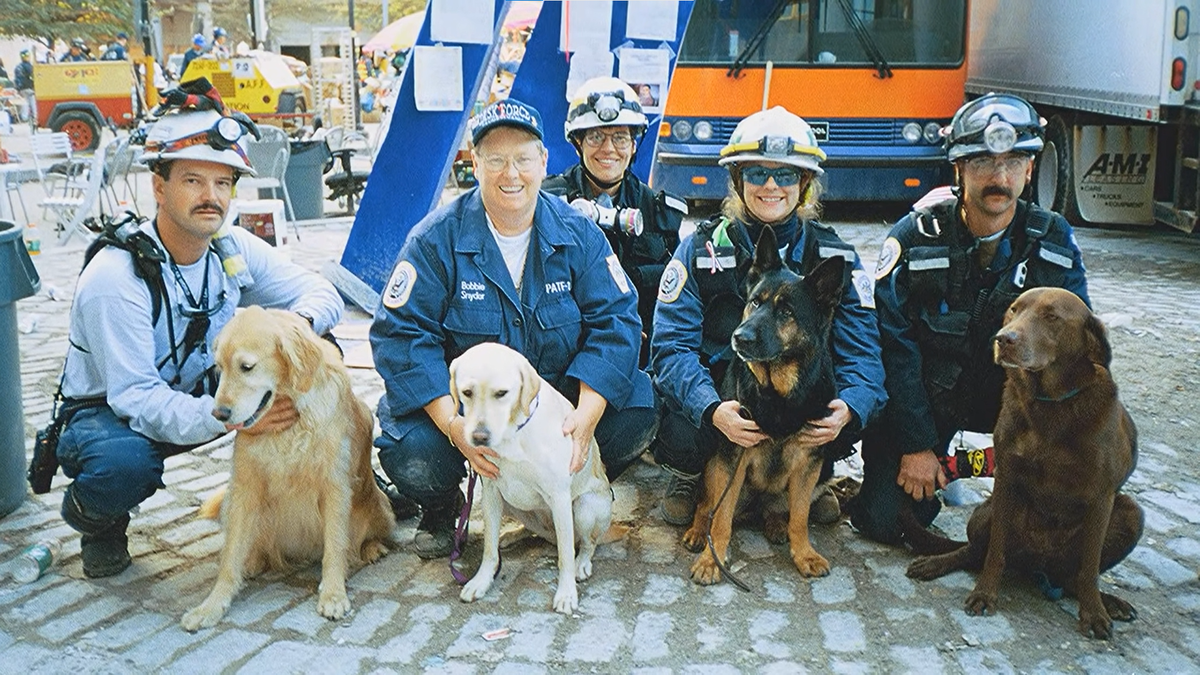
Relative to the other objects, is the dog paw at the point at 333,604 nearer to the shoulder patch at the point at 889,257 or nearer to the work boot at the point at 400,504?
the work boot at the point at 400,504

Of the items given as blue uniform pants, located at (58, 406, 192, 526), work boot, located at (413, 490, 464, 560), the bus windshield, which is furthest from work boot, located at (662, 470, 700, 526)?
the bus windshield

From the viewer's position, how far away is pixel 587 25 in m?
7.59

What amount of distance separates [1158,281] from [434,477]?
697 cm

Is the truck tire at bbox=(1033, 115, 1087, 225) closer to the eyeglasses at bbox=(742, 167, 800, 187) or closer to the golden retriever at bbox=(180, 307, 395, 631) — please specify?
the eyeglasses at bbox=(742, 167, 800, 187)

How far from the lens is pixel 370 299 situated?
25.5 ft

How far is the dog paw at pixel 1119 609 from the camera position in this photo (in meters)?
3.38

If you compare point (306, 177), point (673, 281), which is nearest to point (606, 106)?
point (673, 281)

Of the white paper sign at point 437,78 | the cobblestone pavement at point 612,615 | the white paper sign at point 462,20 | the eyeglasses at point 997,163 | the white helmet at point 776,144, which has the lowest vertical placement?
the cobblestone pavement at point 612,615

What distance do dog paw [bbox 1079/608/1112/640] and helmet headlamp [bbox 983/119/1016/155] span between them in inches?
63.1

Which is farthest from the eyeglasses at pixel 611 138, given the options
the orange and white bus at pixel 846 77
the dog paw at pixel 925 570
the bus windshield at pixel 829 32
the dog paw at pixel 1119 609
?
the bus windshield at pixel 829 32

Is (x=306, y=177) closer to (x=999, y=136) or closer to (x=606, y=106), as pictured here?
(x=606, y=106)

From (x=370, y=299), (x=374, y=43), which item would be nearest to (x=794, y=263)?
(x=370, y=299)

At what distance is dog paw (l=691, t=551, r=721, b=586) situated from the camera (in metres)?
3.76

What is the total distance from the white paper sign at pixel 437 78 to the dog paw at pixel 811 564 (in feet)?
14.9
